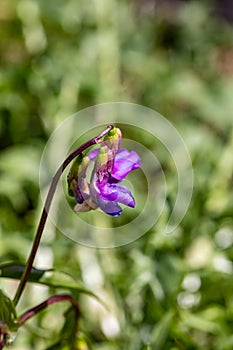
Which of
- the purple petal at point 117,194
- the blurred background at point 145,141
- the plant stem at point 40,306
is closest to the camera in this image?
the purple petal at point 117,194

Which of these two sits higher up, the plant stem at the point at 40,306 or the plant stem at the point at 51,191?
the plant stem at the point at 51,191

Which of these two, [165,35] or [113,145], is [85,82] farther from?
[113,145]

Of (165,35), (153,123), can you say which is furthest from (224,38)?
(153,123)

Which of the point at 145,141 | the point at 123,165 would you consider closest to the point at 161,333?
the point at 123,165

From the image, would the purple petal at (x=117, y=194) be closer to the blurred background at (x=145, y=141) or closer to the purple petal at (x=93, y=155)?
the purple petal at (x=93, y=155)

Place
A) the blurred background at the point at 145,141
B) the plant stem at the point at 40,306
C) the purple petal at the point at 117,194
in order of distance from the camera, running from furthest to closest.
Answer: the blurred background at the point at 145,141
the plant stem at the point at 40,306
the purple petal at the point at 117,194

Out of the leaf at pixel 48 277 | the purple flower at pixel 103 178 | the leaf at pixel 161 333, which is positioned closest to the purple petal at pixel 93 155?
the purple flower at pixel 103 178

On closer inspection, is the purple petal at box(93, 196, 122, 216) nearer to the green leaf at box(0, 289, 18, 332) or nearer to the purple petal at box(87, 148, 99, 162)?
the purple petal at box(87, 148, 99, 162)
